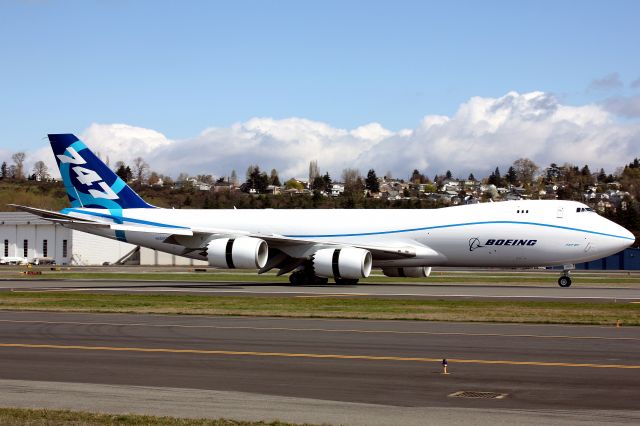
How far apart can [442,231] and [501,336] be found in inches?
926

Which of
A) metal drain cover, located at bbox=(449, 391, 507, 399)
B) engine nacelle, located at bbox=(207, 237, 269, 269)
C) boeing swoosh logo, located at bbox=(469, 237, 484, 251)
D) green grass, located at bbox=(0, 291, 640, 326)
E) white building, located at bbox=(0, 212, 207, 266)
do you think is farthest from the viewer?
white building, located at bbox=(0, 212, 207, 266)

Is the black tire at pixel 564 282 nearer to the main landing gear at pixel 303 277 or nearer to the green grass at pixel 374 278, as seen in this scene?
the green grass at pixel 374 278

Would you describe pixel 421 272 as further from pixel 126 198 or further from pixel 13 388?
pixel 13 388

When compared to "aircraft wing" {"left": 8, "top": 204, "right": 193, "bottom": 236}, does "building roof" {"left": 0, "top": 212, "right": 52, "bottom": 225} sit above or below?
above

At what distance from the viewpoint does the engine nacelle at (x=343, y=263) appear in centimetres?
4500

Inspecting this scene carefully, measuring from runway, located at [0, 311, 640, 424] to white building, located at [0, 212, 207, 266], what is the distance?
7804 centimetres

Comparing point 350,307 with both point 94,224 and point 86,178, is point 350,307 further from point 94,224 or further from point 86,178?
point 86,178

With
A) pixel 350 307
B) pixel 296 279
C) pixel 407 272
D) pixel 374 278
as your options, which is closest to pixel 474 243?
pixel 407 272

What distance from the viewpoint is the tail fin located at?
2026 inches

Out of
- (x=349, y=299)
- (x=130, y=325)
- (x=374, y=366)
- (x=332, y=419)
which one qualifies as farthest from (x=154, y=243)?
(x=332, y=419)

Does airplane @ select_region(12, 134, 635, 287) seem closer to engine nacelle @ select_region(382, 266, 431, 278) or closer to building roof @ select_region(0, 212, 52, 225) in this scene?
engine nacelle @ select_region(382, 266, 431, 278)

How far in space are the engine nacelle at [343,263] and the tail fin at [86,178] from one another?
1251 cm

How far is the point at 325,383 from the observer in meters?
15.6

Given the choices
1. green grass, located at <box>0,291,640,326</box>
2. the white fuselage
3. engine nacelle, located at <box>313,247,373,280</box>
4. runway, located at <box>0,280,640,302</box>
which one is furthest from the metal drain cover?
the white fuselage
